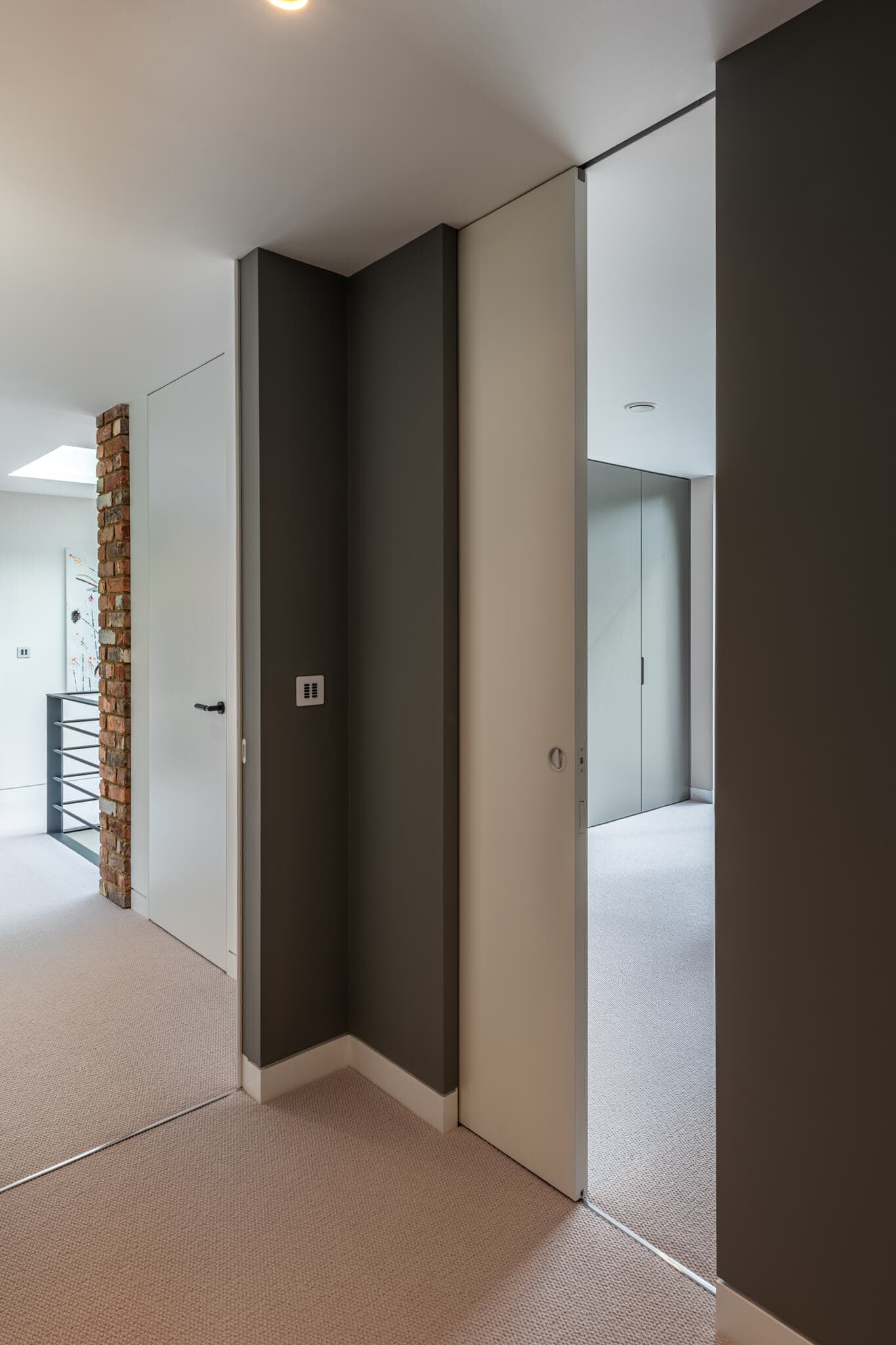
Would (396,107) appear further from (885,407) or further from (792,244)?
(885,407)

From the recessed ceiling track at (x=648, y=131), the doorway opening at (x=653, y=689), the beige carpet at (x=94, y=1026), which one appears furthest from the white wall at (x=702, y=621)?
the recessed ceiling track at (x=648, y=131)

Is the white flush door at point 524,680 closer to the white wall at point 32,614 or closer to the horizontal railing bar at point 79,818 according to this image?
the horizontal railing bar at point 79,818

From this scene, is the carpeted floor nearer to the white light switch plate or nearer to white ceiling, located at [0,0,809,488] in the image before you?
the white light switch plate

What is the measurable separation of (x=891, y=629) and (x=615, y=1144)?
1.59 m

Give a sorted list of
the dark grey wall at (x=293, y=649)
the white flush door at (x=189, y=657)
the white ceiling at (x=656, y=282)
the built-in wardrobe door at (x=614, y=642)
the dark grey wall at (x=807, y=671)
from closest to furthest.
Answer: the dark grey wall at (x=807, y=671) < the white ceiling at (x=656, y=282) < the dark grey wall at (x=293, y=649) < the white flush door at (x=189, y=657) < the built-in wardrobe door at (x=614, y=642)

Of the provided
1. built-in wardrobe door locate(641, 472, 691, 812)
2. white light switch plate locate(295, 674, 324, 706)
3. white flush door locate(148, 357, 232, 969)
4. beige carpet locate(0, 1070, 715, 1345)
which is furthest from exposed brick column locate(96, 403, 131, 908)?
built-in wardrobe door locate(641, 472, 691, 812)

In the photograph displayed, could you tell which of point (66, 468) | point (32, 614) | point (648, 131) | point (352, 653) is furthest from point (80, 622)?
point (648, 131)

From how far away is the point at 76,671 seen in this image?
6750 mm

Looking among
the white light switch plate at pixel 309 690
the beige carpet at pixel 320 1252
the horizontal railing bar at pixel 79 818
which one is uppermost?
the white light switch plate at pixel 309 690

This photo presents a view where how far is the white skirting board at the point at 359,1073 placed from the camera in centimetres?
230

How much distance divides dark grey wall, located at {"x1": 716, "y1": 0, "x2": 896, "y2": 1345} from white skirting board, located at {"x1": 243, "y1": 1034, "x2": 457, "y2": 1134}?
865 mm

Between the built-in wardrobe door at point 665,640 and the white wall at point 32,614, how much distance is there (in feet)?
14.1

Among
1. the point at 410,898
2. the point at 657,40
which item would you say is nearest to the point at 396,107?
the point at 657,40

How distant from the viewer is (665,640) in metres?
6.17
